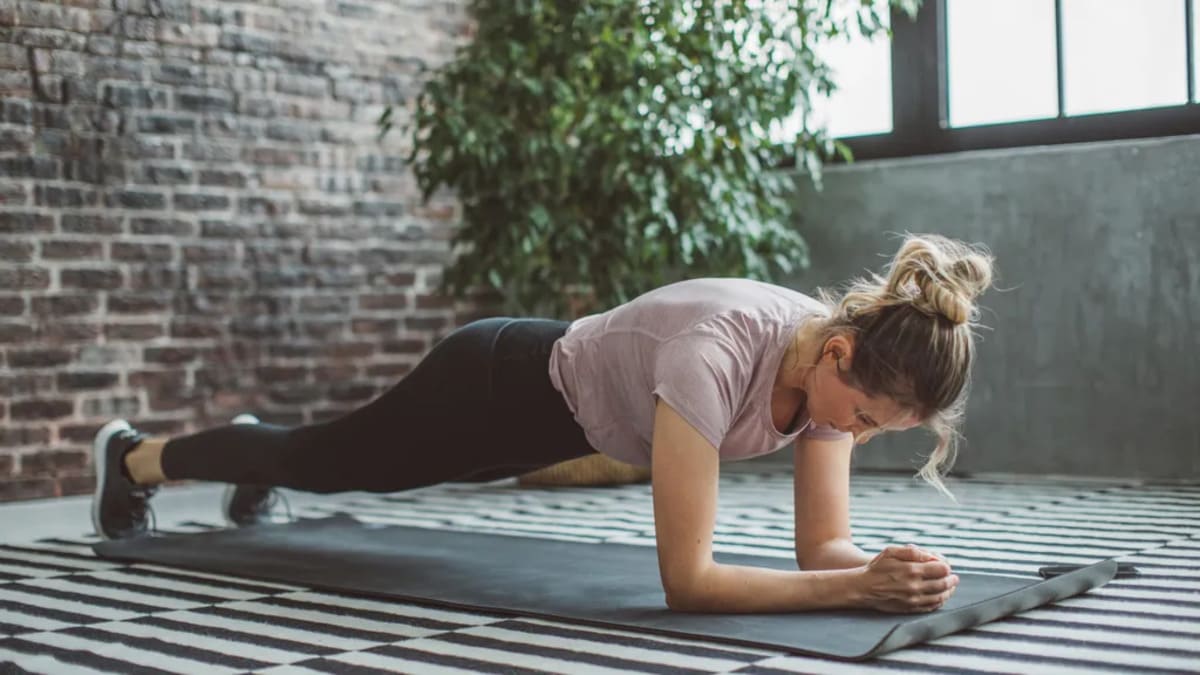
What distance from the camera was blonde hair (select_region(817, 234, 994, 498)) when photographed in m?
2.02

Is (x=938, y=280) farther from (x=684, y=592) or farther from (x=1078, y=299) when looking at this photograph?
(x=1078, y=299)

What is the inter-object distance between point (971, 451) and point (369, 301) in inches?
79.4

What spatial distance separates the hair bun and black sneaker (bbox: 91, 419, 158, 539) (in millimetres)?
1971

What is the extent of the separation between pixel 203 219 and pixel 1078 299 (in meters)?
2.64

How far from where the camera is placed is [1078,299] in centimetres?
430

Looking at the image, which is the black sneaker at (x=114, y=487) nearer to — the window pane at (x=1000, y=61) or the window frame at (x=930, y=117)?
the window frame at (x=930, y=117)

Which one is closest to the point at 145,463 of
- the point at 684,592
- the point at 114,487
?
the point at 114,487

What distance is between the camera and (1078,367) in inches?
169

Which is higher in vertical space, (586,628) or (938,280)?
(938,280)

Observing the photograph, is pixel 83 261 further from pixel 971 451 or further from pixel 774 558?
pixel 971 451

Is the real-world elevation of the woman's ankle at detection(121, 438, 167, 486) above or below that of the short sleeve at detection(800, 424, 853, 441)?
below

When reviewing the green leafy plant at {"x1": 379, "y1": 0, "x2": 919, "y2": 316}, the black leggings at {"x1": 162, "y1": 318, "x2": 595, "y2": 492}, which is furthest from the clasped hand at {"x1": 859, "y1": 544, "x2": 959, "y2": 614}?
the green leafy plant at {"x1": 379, "y1": 0, "x2": 919, "y2": 316}

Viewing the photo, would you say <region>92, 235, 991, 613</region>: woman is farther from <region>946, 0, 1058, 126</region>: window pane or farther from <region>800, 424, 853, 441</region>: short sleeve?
<region>946, 0, 1058, 126</region>: window pane

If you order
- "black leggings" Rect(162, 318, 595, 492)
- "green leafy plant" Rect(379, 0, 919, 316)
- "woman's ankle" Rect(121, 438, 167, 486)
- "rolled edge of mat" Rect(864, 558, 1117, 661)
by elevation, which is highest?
"green leafy plant" Rect(379, 0, 919, 316)
